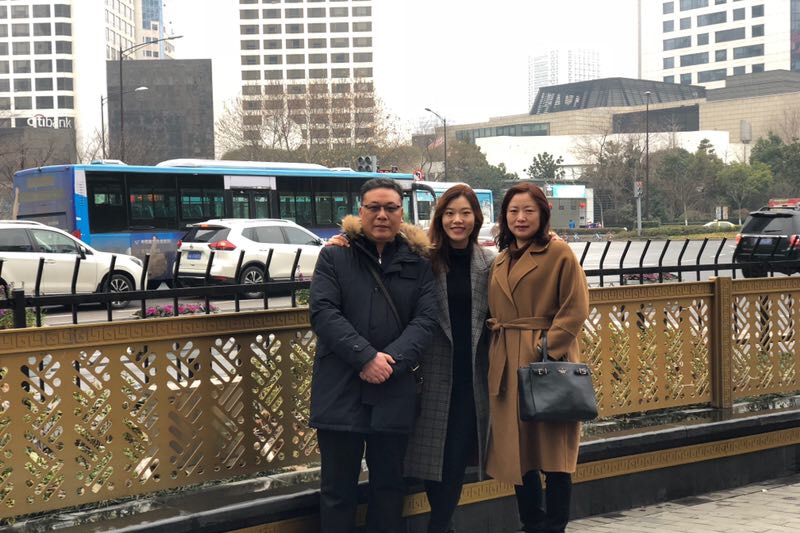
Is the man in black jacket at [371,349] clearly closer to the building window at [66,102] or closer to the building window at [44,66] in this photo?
the building window at [66,102]

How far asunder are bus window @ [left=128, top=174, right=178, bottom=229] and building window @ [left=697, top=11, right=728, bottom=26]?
111513 mm

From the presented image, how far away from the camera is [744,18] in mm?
119312

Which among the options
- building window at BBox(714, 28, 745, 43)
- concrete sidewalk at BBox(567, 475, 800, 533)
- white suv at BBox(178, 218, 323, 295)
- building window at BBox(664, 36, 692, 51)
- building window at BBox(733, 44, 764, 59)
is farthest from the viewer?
building window at BBox(664, 36, 692, 51)

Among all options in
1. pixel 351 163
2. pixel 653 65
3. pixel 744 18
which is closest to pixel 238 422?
pixel 351 163

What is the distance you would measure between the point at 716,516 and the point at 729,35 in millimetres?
125217

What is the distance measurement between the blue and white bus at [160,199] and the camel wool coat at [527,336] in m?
17.0

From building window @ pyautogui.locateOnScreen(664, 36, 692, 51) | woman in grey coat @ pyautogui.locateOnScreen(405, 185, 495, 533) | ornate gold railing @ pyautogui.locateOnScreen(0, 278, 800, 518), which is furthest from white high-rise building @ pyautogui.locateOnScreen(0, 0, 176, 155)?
woman in grey coat @ pyautogui.locateOnScreen(405, 185, 495, 533)

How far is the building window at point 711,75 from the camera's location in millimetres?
123062

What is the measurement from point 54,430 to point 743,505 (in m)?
4.24

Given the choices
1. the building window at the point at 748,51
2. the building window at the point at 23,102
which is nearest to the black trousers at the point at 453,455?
the building window at the point at 23,102

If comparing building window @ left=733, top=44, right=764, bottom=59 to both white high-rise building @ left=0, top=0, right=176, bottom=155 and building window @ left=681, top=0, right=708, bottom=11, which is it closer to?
building window @ left=681, top=0, right=708, bottom=11

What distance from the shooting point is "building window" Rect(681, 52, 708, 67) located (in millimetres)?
124500

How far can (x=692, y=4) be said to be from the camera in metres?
124

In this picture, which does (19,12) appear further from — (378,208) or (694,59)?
(378,208)
